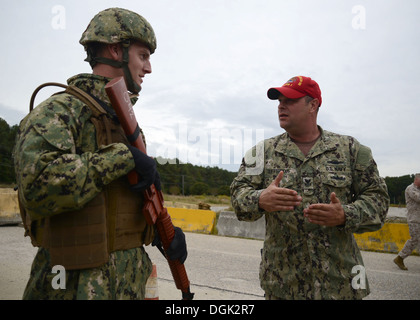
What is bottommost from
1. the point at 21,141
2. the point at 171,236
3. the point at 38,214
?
the point at 171,236

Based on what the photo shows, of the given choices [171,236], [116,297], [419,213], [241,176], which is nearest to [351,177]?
[241,176]

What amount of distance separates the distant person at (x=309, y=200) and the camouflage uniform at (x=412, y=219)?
5.11 m

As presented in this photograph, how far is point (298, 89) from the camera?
2930 millimetres

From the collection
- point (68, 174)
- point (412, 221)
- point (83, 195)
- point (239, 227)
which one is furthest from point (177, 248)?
point (239, 227)

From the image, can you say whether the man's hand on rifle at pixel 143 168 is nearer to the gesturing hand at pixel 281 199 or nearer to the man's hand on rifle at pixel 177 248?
the man's hand on rifle at pixel 177 248

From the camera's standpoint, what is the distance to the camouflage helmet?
2.06 meters

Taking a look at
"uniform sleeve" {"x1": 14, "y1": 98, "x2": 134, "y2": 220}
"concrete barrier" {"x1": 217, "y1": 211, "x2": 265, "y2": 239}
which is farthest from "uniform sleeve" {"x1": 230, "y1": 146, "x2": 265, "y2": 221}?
"concrete barrier" {"x1": 217, "y1": 211, "x2": 265, "y2": 239}

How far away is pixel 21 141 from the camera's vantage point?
1643 millimetres

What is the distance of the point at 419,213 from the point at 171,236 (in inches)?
259

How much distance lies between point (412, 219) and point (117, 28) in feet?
23.1

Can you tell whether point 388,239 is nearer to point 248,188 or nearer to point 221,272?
point 221,272

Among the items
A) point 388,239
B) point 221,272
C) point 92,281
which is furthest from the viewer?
point 388,239

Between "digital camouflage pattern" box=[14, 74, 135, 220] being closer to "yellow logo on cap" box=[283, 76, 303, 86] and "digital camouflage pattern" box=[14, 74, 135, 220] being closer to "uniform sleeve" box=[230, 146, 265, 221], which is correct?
"uniform sleeve" box=[230, 146, 265, 221]
